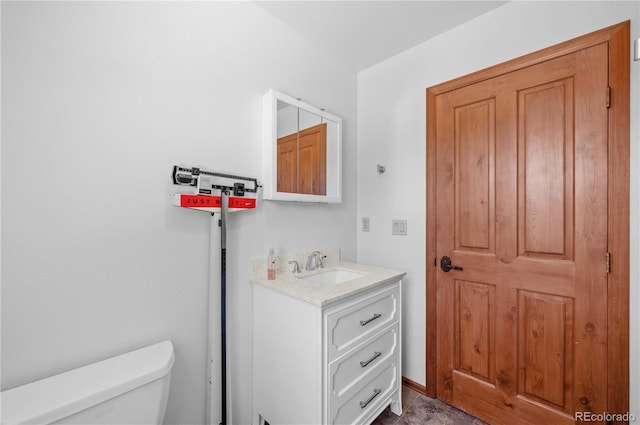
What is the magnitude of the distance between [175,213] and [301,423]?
1.16 metres

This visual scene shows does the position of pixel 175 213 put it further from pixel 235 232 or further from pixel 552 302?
pixel 552 302

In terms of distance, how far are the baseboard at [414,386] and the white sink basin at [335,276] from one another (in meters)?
0.89

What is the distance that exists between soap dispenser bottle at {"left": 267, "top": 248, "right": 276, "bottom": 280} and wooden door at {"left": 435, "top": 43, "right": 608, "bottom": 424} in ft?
3.59

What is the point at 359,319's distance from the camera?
4.66 feet

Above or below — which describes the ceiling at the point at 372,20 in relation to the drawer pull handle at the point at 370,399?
above

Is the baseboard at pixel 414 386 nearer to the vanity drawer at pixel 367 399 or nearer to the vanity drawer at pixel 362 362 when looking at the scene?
the vanity drawer at pixel 367 399

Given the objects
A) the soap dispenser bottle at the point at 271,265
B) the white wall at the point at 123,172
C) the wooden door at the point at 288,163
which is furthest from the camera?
the wooden door at the point at 288,163

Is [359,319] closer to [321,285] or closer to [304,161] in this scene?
[321,285]

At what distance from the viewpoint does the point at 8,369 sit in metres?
0.89

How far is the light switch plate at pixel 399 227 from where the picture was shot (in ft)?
6.59

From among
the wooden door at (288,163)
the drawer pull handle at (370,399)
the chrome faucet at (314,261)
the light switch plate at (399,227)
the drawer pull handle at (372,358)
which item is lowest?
the drawer pull handle at (370,399)

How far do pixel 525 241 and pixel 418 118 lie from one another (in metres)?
1.03

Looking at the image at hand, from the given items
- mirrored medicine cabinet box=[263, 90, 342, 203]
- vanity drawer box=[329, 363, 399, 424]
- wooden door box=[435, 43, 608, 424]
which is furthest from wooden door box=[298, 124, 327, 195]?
vanity drawer box=[329, 363, 399, 424]

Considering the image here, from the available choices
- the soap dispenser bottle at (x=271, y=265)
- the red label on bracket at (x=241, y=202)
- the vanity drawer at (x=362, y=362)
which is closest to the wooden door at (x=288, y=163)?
the red label on bracket at (x=241, y=202)
